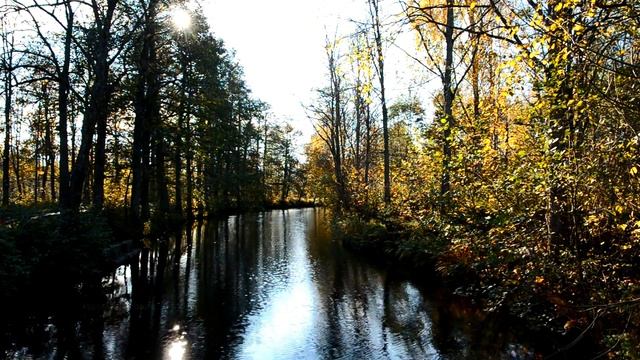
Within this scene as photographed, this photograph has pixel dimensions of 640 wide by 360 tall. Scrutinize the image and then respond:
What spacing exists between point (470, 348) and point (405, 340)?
3.87 feet

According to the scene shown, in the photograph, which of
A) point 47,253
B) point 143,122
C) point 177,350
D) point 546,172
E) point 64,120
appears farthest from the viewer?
point 143,122

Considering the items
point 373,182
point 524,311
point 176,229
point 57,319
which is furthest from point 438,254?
point 176,229

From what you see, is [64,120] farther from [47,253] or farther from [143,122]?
[47,253]

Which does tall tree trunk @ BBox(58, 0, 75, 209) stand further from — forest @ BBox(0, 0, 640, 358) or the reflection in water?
the reflection in water

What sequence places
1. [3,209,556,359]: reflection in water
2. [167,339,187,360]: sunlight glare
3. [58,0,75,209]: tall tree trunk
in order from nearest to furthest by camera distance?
1. [167,339,187,360]: sunlight glare
2. [3,209,556,359]: reflection in water
3. [58,0,75,209]: tall tree trunk

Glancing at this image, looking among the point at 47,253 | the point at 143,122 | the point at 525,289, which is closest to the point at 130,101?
the point at 143,122

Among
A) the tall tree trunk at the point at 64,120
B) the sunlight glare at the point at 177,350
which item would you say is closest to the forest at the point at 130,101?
the tall tree trunk at the point at 64,120

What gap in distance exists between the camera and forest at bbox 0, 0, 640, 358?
4.72m

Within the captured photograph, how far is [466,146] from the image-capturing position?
8.50m

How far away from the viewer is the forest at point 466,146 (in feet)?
15.5

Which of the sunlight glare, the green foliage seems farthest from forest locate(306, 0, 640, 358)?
the green foliage

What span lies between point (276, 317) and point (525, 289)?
512 centimetres

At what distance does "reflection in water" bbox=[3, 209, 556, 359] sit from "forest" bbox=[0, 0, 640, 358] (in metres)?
1.18

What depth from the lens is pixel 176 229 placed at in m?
25.5
